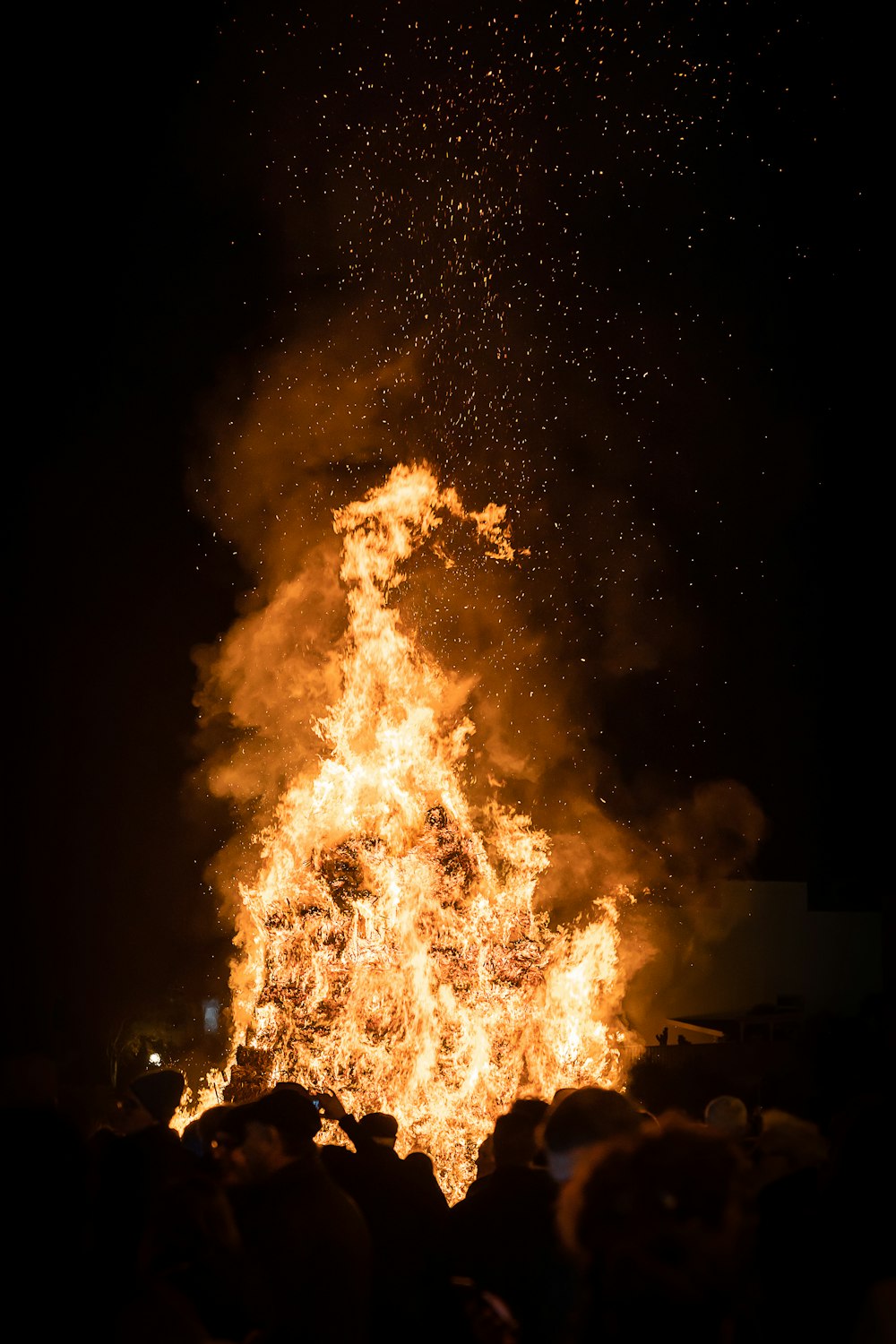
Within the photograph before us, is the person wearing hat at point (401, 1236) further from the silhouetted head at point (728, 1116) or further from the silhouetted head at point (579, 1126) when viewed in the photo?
the silhouetted head at point (728, 1116)

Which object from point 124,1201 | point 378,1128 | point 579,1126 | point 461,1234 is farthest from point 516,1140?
point 124,1201

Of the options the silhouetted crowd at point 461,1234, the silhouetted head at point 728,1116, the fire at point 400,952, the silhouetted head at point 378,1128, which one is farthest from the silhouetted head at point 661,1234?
the fire at point 400,952

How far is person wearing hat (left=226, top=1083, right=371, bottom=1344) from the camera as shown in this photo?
2924 millimetres

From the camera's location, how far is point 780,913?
2566cm

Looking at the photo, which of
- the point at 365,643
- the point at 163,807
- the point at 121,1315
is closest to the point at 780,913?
the point at 365,643

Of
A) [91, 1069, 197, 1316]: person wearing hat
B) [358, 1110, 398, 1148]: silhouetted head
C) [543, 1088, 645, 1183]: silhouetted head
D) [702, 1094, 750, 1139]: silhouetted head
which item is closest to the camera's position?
[91, 1069, 197, 1316]: person wearing hat

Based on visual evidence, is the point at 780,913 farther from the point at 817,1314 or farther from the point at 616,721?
the point at 817,1314

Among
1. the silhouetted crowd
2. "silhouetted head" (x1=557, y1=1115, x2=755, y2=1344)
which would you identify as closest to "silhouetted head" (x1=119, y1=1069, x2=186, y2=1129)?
the silhouetted crowd

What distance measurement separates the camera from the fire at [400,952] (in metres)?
12.1

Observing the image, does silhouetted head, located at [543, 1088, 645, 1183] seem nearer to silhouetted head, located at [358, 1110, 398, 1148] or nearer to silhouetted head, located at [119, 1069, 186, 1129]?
silhouetted head, located at [358, 1110, 398, 1148]

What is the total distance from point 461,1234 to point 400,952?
9.19 metres

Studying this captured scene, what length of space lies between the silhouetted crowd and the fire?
7.64m

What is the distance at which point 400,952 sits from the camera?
12.8 meters

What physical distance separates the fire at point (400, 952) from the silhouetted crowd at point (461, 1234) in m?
7.64
